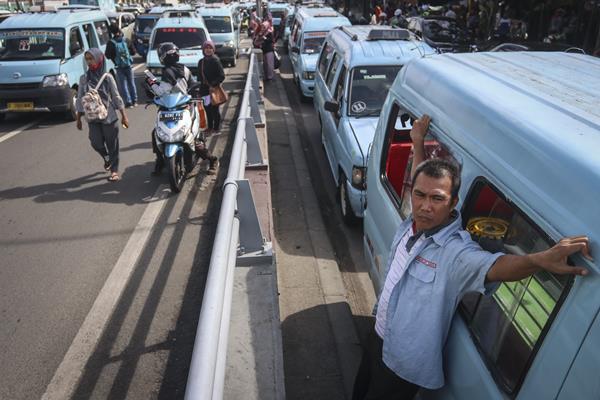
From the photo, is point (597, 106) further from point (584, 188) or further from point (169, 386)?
point (169, 386)

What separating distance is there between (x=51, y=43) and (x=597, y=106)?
37.3 feet

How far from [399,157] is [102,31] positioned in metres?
11.9

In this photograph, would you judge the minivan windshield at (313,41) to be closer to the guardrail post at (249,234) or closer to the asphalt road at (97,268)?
the asphalt road at (97,268)

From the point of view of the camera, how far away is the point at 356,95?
21.3ft

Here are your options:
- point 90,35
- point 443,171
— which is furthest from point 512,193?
point 90,35

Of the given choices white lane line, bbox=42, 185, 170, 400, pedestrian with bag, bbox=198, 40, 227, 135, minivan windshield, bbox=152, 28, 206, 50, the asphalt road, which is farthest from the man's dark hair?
minivan windshield, bbox=152, 28, 206, 50

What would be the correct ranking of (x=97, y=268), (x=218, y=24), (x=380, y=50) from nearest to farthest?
(x=97, y=268) → (x=380, y=50) → (x=218, y=24)

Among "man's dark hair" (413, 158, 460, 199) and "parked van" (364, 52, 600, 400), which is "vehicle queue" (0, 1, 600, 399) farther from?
"man's dark hair" (413, 158, 460, 199)

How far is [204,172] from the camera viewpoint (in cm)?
746

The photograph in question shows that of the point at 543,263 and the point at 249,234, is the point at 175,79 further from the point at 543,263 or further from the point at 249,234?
the point at 543,263

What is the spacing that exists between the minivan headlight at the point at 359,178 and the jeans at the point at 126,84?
8335 millimetres

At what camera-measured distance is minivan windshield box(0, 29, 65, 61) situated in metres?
10.6

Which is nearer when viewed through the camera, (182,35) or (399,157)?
(399,157)

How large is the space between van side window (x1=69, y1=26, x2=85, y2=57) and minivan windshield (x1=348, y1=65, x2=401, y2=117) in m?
7.48
